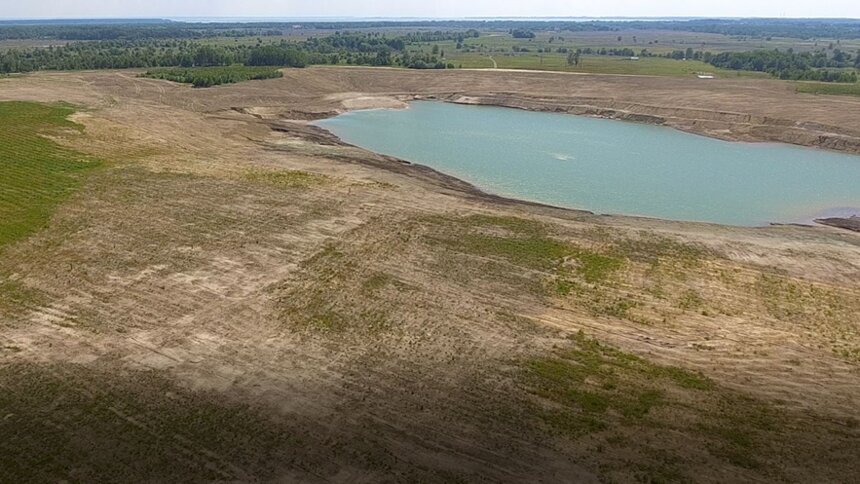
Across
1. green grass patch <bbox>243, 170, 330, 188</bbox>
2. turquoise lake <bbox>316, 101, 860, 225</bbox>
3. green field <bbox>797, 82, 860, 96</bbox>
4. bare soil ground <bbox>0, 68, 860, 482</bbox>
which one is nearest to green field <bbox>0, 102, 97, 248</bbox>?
bare soil ground <bbox>0, 68, 860, 482</bbox>

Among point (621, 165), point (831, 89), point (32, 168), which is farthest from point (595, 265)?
point (831, 89)

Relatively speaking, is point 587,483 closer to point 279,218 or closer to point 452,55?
point 279,218

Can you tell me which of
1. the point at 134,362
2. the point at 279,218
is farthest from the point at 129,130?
the point at 134,362

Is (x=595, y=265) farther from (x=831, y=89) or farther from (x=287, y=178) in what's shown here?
(x=831, y=89)

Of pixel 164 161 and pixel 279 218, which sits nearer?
pixel 279 218

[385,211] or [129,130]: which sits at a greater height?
[129,130]

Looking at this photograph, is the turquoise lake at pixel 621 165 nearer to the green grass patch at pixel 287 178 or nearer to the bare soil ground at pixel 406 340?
the bare soil ground at pixel 406 340

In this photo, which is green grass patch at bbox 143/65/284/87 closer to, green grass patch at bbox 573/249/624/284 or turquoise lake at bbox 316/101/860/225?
turquoise lake at bbox 316/101/860/225
